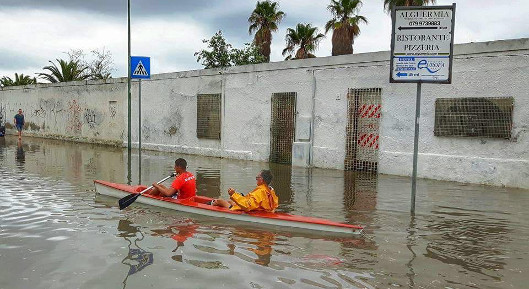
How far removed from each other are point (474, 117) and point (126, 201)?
8.10 meters

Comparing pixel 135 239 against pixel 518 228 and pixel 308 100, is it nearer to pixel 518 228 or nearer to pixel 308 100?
pixel 518 228

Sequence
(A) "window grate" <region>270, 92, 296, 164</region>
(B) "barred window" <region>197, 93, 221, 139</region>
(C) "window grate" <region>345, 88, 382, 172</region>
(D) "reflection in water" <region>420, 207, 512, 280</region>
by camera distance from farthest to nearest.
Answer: (B) "barred window" <region>197, 93, 221, 139</region>, (A) "window grate" <region>270, 92, 296, 164</region>, (C) "window grate" <region>345, 88, 382, 172</region>, (D) "reflection in water" <region>420, 207, 512, 280</region>

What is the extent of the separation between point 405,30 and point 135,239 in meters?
4.96

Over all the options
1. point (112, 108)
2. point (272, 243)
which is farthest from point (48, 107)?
point (272, 243)

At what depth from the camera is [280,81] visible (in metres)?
15.0

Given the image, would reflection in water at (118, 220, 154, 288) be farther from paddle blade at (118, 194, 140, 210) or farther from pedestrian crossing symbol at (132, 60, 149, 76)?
pedestrian crossing symbol at (132, 60, 149, 76)

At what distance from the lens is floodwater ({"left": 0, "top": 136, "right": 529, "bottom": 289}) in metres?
4.52

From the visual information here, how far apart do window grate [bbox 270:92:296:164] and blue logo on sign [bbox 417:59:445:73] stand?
7514 millimetres

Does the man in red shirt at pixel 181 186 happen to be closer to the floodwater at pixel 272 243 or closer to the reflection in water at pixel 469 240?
the floodwater at pixel 272 243

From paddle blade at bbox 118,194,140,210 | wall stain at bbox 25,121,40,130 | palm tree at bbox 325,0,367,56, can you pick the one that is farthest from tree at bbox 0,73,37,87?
paddle blade at bbox 118,194,140,210

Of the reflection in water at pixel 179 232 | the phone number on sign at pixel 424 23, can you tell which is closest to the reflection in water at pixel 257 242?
the reflection in water at pixel 179 232

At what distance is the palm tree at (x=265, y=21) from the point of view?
34.6 meters

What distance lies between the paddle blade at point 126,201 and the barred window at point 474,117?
7.63 m

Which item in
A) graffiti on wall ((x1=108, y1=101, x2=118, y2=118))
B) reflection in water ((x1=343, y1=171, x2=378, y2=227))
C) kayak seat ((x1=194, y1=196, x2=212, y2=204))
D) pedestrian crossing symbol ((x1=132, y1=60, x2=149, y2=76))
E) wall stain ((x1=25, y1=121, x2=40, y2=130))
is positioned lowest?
reflection in water ((x1=343, y1=171, x2=378, y2=227))
